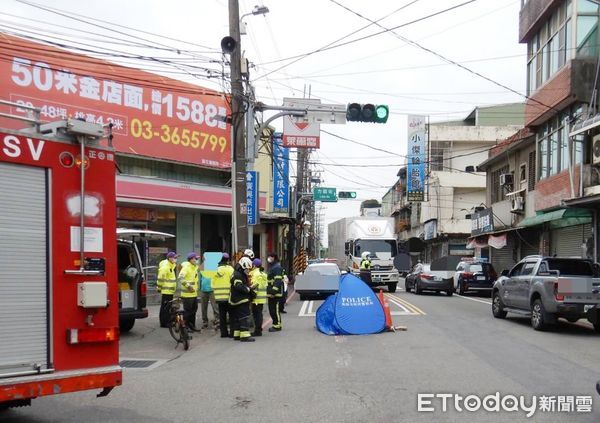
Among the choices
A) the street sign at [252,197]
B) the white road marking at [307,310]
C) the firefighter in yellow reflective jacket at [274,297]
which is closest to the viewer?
the firefighter in yellow reflective jacket at [274,297]

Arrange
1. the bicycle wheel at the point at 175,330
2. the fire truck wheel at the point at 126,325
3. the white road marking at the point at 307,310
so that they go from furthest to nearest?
the white road marking at the point at 307,310, the fire truck wheel at the point at 126,325, the bicycle wheel at the point at 175,330

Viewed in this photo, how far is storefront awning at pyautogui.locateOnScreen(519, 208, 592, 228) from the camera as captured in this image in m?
19.6

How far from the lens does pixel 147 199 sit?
19.4 metres

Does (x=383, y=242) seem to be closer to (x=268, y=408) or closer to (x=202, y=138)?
(x=202, y=138)

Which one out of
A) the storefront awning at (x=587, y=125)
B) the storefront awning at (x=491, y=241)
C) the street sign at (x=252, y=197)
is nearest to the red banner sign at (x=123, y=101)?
the street sign at (x=252, y=197)

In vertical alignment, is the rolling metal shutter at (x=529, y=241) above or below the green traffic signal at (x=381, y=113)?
below

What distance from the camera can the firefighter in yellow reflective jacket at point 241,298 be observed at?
39.4 ft

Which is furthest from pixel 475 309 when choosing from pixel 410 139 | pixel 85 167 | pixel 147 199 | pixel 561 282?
pixel 410 139

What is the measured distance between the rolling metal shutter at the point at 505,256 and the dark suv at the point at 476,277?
4.49 m

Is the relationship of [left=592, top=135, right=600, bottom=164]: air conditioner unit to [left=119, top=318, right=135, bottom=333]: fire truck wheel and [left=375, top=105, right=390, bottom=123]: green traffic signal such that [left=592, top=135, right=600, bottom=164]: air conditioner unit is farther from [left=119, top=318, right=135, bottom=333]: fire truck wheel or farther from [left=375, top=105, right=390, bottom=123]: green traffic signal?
[left=119, top=318, right=135, bottom=333]: fire truck wheel

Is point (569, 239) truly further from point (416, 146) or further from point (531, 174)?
point (416, 146)

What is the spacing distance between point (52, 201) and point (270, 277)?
29.8ft

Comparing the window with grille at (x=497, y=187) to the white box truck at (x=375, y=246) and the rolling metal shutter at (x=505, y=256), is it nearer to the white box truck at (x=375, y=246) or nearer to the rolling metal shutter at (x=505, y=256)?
the rolling metal shutter at (x=505, y=256)

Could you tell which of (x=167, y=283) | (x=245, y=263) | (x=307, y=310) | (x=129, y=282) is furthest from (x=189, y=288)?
(x=307, y=310)
